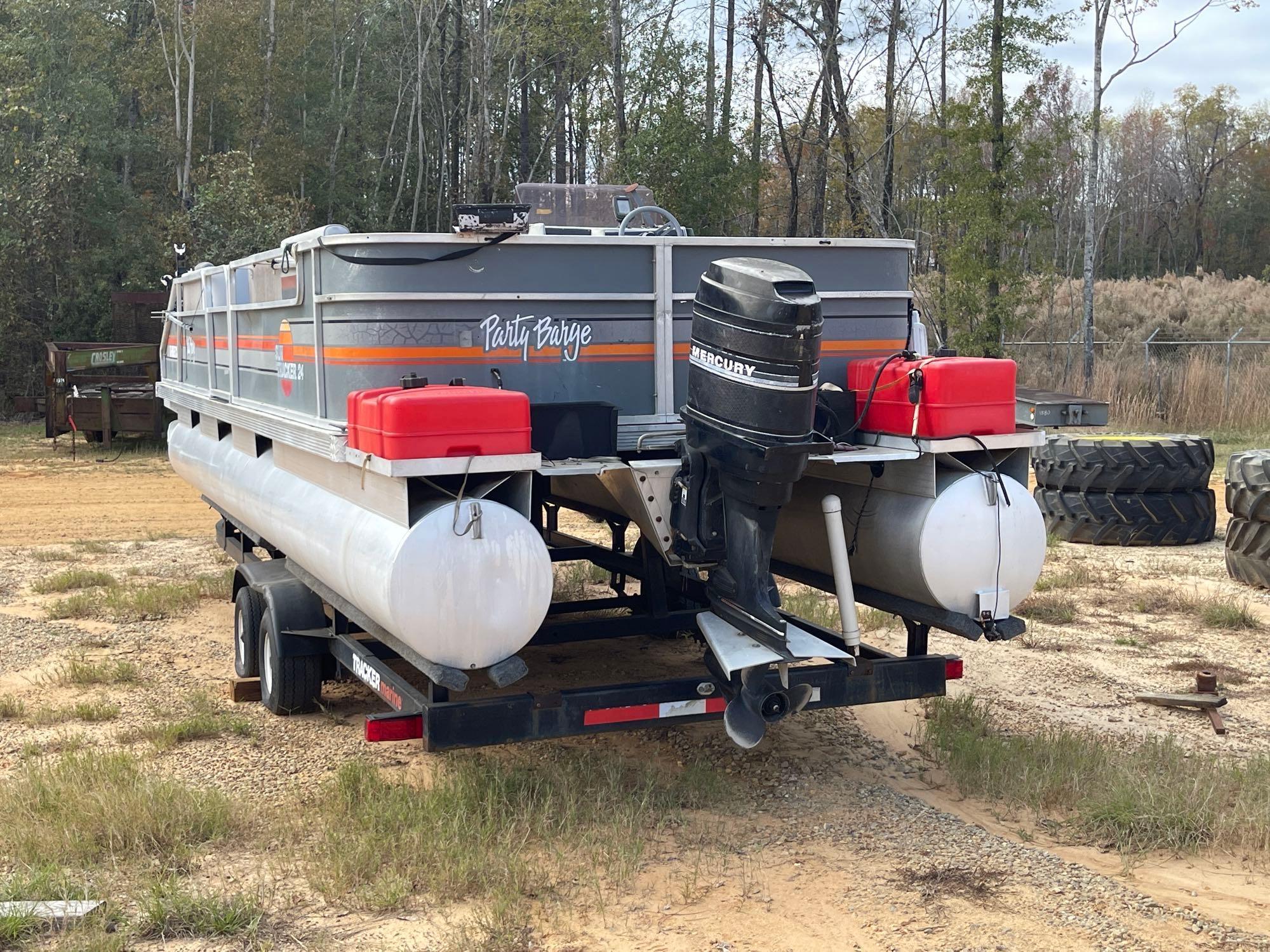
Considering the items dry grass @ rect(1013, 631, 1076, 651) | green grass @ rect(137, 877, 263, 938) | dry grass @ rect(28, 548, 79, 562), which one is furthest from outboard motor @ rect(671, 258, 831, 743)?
dry grass @ rect(28, 548, 79, 562)

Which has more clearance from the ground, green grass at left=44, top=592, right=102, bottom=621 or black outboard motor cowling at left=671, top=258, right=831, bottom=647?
black outboard motor cowling at left=671, top=258, right=831, bottom=647

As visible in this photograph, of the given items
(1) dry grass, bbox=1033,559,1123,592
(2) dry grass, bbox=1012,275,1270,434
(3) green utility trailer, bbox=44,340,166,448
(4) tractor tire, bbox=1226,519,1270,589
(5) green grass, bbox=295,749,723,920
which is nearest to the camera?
(5) green grass, bbox=295,749,723,920

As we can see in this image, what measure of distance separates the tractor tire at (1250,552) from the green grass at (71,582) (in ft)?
27.1

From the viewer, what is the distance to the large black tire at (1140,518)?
1080 cm

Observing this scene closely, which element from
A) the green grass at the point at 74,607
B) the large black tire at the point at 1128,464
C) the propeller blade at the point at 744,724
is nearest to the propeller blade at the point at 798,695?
the propeller blade at the point at 744,724

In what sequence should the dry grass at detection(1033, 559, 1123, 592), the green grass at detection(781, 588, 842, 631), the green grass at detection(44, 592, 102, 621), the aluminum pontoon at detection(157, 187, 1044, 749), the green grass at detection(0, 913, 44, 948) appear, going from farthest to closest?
the dry grass at detection(1033, 559, 1123, 592), the green grass at detection(44, 592, 102, 621), the green grass at detection(781, 588, 842, 631), the aluminum pontoon at detection(157, 187, 1044, 749), the green grass at detection(0, 913, 44, 948)

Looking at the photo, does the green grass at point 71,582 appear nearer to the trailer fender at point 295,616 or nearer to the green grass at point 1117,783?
the trailer fender at point 295,616

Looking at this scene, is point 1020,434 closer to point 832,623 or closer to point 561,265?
point 561,265

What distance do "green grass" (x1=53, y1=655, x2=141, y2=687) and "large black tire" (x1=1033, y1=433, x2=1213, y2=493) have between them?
→ 281 inches

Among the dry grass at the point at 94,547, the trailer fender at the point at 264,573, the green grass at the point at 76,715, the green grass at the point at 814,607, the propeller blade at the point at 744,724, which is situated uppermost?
the trailer fender at the point at 264,573

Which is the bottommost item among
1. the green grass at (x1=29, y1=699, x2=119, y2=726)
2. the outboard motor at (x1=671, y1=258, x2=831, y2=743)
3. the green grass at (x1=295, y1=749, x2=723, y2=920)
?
the green grass at (x1=29, y1=699, x2=119, y2=726)

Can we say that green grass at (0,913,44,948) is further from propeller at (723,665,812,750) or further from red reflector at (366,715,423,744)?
propeller at (723,665,812,750)

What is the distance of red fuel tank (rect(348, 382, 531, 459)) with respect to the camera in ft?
14.3

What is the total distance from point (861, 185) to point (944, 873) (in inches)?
924
